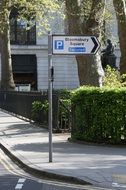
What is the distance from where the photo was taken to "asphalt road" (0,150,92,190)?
10.9 metres

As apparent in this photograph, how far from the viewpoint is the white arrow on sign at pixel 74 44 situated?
45.6 feet

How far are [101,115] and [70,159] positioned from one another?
330cm

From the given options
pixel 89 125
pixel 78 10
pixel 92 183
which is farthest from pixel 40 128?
pixel 92 183

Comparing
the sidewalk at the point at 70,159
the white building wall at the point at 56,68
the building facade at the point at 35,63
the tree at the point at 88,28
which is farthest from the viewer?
the white building wall at the point at 56,68

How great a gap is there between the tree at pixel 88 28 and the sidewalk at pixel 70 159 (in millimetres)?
2820

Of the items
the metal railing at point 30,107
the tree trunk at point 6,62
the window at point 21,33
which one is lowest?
the metal railing at point 30,107

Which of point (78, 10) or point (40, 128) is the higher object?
point (78, 10)

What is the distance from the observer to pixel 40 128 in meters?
24.0

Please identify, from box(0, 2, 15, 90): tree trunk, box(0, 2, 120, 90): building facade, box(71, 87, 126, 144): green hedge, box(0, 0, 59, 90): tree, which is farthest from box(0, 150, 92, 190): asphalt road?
box(0, 2, 120, 90): building facade

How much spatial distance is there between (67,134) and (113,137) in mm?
4534

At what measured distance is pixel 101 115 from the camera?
1731cm

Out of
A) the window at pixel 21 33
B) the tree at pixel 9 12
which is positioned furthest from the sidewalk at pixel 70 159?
the window at pixel 21 33

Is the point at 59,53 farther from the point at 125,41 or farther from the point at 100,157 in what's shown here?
the point at 125,41

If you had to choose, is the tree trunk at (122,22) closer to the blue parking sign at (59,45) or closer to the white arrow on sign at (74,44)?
the white arrow on sign at (74,44)
